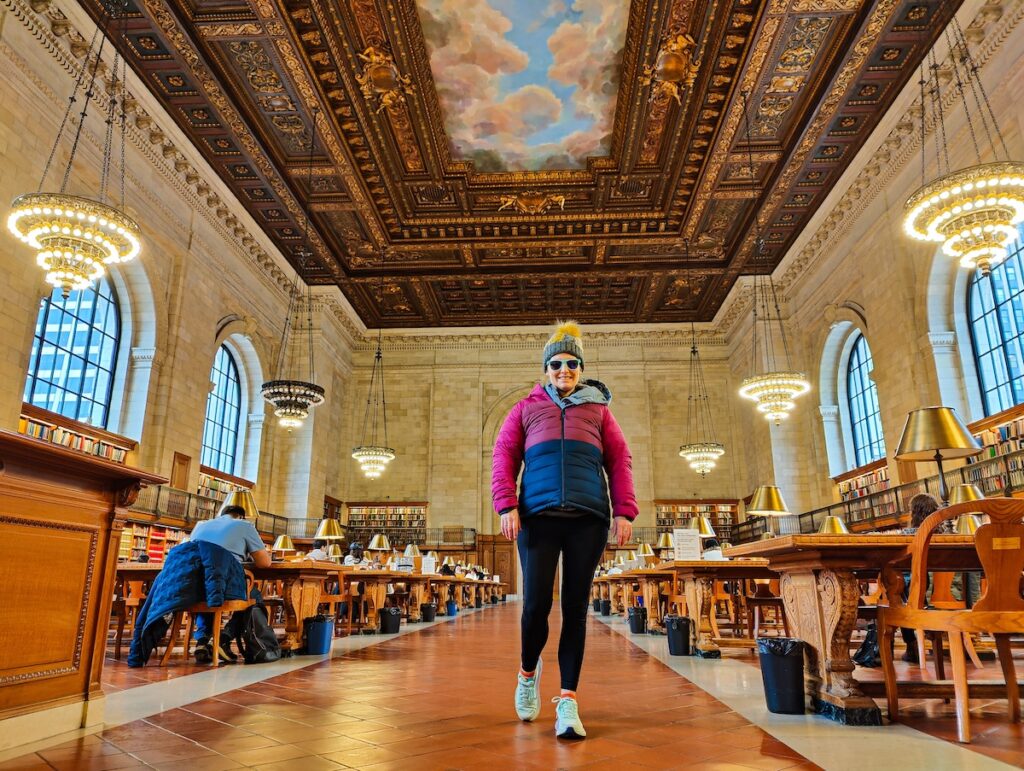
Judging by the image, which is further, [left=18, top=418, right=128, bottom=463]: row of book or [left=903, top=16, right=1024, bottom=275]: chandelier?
[left=18, top=418, right=128, bottom=463]: row of book

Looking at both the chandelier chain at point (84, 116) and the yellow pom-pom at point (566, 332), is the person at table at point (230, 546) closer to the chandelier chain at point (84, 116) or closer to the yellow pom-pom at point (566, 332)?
the yellow pom-pom at point (566, 332)

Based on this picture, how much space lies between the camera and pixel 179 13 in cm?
873

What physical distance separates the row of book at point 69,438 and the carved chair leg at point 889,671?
8.60 metres

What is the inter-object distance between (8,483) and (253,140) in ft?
35.1

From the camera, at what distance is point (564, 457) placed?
2.53 meters

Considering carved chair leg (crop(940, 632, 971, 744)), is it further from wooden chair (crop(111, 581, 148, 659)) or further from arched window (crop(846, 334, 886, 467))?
arched window (crop(846, 334, 886, 467))

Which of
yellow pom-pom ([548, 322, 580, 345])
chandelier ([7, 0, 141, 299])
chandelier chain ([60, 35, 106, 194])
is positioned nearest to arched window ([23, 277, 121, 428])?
chandelier chain ([60, 35, 106, 194])

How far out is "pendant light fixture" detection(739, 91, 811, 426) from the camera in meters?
12.0

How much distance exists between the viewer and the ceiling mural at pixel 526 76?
31.9 ft

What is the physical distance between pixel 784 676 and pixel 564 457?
4.28ft

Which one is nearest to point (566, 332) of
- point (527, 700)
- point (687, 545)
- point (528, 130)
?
point (527, 700)

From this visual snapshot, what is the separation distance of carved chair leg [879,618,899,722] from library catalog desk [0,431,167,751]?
2.96 metres

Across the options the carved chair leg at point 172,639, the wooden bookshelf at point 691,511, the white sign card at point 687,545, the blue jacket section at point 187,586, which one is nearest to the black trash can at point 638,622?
the white sign card at point 687,545

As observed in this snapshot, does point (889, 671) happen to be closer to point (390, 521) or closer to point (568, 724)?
point (568, 724)
